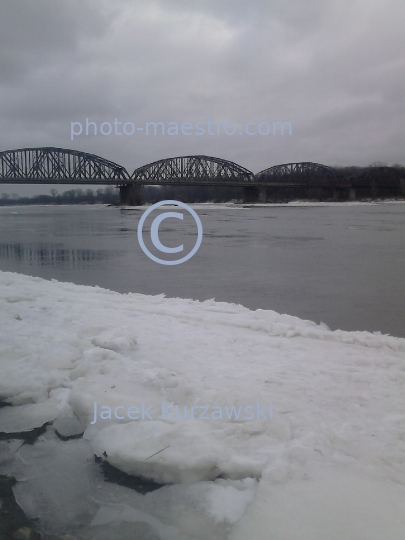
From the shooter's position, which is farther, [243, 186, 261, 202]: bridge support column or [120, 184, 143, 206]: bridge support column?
[243, 186, 261, 202]: bridge support column

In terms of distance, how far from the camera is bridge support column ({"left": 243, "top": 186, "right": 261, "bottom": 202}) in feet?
31.0

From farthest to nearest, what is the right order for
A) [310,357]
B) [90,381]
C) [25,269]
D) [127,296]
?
[25,269], [127,296], [310,357], [90,381]

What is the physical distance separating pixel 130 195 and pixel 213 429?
17.7 ft

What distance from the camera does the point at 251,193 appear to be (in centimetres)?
964

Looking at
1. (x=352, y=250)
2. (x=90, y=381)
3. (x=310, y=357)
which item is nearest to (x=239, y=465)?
(x=90, y=381)

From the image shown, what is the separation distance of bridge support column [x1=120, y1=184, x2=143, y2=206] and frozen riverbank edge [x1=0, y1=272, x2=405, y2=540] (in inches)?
130

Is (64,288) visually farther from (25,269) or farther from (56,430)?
(56,430)

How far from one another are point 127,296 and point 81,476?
3.54 m

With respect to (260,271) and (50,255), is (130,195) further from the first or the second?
(50,255)

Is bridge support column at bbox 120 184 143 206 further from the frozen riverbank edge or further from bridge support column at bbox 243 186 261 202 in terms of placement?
the frozen riverbank edge

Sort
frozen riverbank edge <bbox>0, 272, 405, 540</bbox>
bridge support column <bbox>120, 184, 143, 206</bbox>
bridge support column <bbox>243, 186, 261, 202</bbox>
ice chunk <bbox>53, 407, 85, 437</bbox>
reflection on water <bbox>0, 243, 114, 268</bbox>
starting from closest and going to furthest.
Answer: frozen riverbank edge <bbox>0, 272, 405, 540</bbox> < ice chunk <bbox>53, 407, 85, 437</bbox> < bridge support column <bbox>120, 184, 143, 206</bbox> < reflection on water <bbox>0, 243, 114, 268</bbox> < bridge support column <bbox>243, 186, 261, 202</bbox>

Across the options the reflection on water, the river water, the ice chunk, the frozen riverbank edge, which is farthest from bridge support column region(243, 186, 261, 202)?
the ice chunk

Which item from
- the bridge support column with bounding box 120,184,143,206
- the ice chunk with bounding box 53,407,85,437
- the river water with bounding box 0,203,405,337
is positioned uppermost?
the bridge support column with bounding box 120,184,143,206

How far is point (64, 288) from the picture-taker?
5.67m
